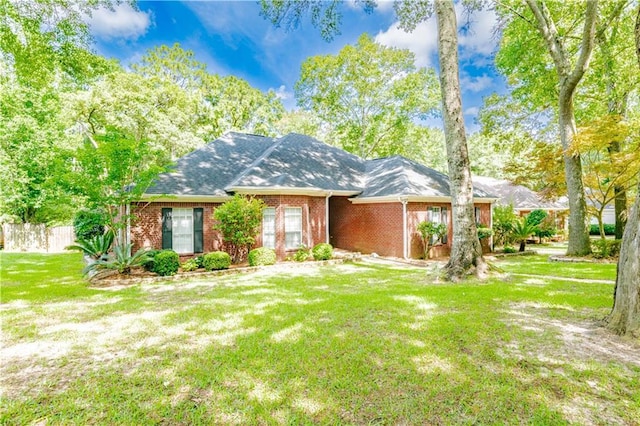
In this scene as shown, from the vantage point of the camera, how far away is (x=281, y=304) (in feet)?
20.7

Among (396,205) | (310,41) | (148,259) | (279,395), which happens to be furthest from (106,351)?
(310,41)

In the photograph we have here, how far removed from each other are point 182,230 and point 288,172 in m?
5.02

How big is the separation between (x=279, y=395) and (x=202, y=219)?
33.8ft

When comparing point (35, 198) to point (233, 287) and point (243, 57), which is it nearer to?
point (243, 57)

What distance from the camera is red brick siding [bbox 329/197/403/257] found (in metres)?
13.5

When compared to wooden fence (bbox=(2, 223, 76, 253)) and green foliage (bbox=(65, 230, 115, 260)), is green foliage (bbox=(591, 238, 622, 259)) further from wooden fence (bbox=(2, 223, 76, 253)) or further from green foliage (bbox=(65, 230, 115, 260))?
wooden fence (bbox=(2, 223, 76, 253))

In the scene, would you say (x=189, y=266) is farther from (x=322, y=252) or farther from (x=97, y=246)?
(x=322, y=252)

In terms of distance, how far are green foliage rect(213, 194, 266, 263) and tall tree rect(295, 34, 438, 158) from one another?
19.4 metres

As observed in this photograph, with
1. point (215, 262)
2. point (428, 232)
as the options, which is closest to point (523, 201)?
point (428, 232)

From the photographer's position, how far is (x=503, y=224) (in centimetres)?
1581

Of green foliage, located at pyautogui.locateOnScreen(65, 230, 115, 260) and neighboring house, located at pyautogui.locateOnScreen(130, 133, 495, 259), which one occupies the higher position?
neighboring house, located at pyautogui.locateOnScreen(130, 133, 495, 259)

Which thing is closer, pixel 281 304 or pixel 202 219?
pixel 281 304

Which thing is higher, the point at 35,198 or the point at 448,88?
the point at 448,88

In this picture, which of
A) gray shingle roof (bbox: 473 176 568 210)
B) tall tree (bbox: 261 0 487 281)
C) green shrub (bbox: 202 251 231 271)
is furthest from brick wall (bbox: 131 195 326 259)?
gray shingle roof (bbox: 473 176 568 210)
